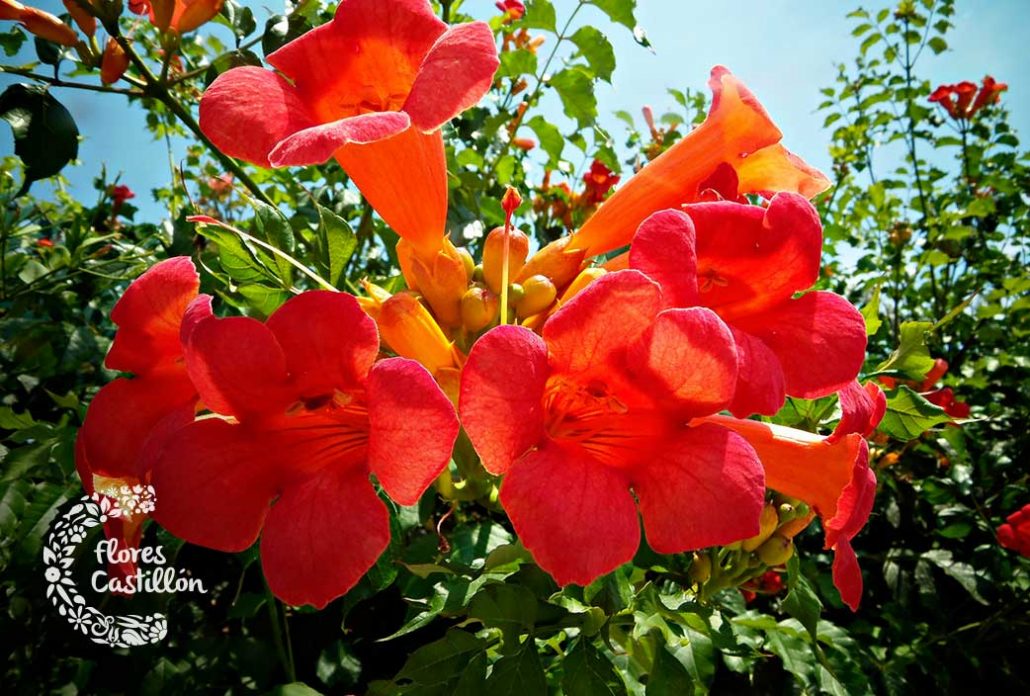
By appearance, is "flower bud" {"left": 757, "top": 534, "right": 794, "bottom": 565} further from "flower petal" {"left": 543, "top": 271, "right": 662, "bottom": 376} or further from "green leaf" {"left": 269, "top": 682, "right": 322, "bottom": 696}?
"green leaf" {"left": 269, "top": 682, "right": 322, "bottom": 696}

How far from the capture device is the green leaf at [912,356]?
5.81 feet

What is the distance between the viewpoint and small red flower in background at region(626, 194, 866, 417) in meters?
1.07

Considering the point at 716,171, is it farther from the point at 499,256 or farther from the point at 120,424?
the point at 120,424

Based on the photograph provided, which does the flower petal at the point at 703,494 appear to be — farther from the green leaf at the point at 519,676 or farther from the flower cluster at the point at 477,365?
the green leaf at the point at 519,676

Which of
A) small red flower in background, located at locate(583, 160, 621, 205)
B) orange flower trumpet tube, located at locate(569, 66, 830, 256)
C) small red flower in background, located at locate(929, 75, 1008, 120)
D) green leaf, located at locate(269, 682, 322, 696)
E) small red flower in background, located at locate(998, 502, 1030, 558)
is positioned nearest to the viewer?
orange flower trumpet tube, located at locate(569, 66, 830, 256)

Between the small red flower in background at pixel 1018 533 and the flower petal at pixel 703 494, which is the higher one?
the flower petal at pixel 703 494

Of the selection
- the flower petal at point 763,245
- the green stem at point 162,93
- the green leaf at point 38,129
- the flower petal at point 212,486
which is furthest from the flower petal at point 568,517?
the green leaf at point 38,129

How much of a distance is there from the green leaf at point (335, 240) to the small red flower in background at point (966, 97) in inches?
255

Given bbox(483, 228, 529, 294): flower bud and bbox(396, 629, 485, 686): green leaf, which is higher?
bbox(483, 228, 529, 294): flower bud

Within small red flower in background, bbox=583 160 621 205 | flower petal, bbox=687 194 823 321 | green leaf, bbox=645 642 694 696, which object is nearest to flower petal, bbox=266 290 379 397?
flower petal, bbox=687 194 823 321

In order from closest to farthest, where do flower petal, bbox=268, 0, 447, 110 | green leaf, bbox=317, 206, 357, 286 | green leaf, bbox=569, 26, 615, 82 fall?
flower petal, bbox=268, 0, 447, 110 < green leaf, bbox=317, 206, 357, 286 < green leaf, bbox=569, 26, 615, 82

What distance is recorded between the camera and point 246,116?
118 centimetres

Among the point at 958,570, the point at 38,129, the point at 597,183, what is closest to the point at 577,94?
the point at 597,183

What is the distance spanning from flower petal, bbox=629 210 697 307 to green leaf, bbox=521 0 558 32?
195 centimetres
